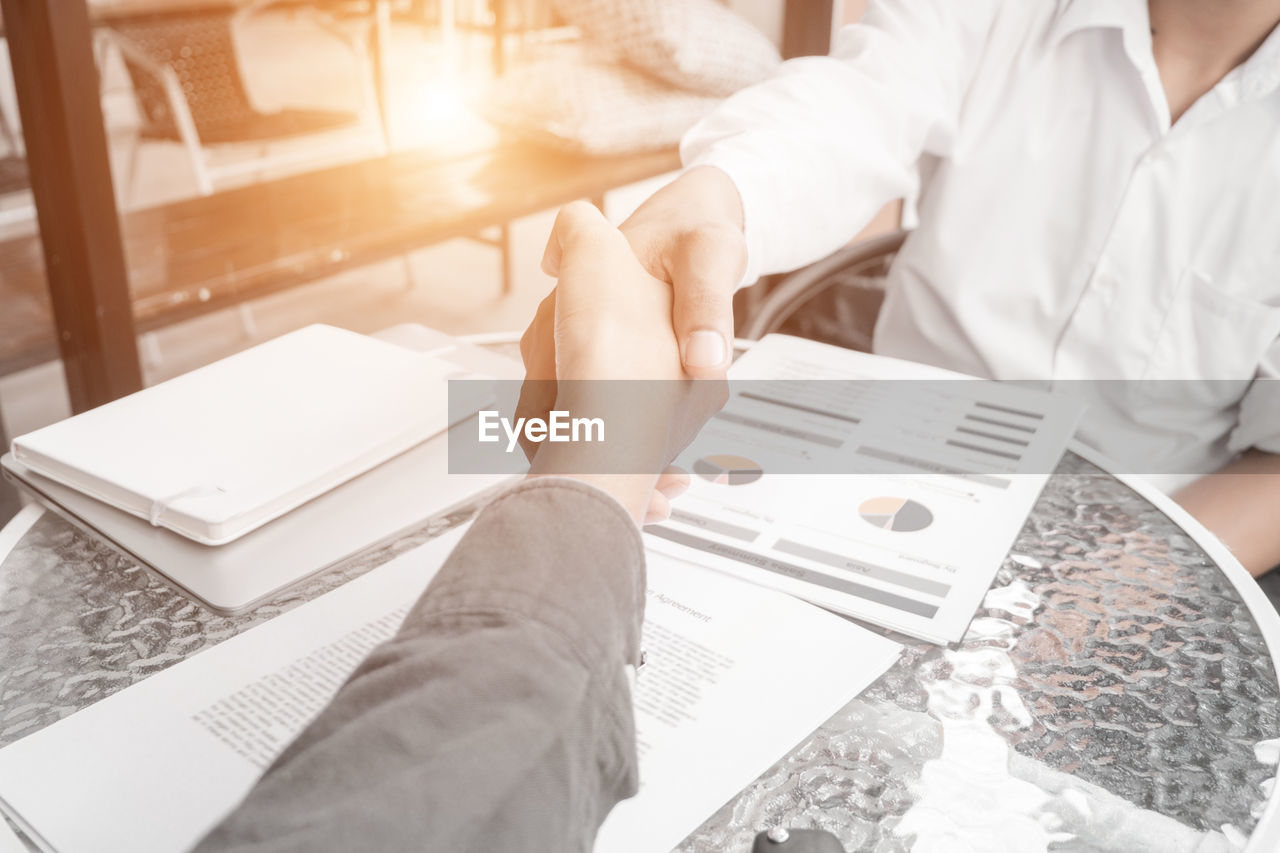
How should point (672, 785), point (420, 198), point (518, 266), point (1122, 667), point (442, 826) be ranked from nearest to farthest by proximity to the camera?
point (442, 826), point (672, 785), point (1122, 667), point (420, 198), point (518, 266)

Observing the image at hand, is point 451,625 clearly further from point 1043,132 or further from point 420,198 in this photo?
point 420,198

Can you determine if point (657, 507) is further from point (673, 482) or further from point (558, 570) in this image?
point (558, 570)

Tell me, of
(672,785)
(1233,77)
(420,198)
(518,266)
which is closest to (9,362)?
(420,198)

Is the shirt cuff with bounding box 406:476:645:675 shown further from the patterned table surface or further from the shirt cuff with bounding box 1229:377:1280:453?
the shirt cuff with bounding box 1229:377:1280:453

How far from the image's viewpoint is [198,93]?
265 centimetres

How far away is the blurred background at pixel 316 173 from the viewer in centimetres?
116

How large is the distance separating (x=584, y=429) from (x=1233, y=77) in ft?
2.54

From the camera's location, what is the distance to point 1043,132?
101cm

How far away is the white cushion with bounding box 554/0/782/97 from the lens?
1.70 metres


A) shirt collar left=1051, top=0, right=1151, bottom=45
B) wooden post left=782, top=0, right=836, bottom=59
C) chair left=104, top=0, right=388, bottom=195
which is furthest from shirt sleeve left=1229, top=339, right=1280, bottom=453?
chair left=104, top=0, right=388, bottom=195

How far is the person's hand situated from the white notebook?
0.36 ft

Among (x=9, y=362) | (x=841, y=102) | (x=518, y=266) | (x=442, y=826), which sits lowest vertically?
(x=518, y=266)

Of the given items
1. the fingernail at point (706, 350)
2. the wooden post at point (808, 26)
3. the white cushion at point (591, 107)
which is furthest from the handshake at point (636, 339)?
the wooden post at point (808, 26)

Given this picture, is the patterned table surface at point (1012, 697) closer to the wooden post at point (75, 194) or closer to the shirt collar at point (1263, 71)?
the shirt collar at point (1263, 71)
